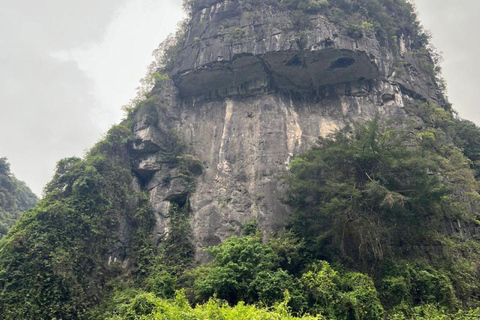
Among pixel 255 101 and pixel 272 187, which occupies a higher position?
pixel 255 101

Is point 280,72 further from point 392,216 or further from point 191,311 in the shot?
point 191,311

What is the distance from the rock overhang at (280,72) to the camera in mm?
19750

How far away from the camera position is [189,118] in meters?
22.2

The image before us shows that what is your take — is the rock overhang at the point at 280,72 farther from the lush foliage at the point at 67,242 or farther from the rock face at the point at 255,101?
the lush foliage at the point at 67,242

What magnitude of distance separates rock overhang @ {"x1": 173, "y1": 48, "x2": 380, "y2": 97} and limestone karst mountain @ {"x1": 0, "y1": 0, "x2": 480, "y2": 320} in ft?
0.28

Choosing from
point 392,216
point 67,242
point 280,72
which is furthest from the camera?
point 280,72

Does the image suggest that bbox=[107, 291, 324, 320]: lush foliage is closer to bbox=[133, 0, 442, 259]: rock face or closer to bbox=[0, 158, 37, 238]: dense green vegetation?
bbox=[133, 0, 442, 259]: rock face

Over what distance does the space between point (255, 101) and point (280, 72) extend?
7.06 ft

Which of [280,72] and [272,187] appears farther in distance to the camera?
[280,72]

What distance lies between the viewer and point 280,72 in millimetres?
20688

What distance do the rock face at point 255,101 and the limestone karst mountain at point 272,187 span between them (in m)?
0.08

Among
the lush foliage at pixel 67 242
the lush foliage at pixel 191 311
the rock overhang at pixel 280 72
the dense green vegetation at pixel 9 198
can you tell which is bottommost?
the lush foliage at pixel 191 311

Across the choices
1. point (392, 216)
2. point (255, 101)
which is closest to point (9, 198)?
point (255, 101)

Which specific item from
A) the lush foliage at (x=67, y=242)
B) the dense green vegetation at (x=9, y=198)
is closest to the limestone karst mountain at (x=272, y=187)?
the lush foliage at (x=67, y=242)
